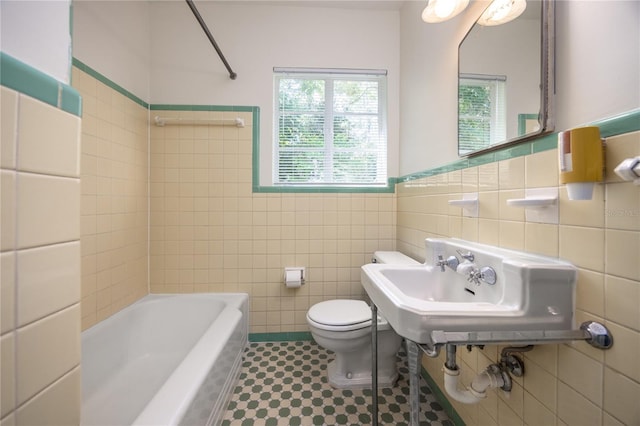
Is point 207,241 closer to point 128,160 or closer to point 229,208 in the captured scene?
point 229,208

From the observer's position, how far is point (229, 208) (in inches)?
76.9

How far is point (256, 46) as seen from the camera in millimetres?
1949

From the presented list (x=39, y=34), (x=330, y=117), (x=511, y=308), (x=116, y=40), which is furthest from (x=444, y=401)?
(x=116, y=40)

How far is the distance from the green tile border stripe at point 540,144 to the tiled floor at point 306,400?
4.14ft

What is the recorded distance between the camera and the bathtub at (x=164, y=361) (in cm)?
92

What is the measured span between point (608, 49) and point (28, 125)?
3.87ft

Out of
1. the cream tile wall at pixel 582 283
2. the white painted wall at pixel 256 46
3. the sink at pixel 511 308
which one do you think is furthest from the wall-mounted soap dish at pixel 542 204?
the white painted wall at pixel 256 46

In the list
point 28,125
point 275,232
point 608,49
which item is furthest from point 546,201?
point 275,232

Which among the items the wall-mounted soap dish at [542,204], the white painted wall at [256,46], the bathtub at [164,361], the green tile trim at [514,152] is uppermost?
the white painted wall at [256,46]

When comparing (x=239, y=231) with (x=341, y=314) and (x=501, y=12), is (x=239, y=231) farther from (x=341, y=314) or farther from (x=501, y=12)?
(x=501, y=12)

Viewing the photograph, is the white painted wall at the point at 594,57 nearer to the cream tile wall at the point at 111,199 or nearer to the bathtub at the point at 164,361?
the bathtub at the point at 164,361

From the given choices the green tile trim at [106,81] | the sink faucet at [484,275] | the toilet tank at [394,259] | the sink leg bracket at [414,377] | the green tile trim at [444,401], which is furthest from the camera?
the toilet tank at [394,259]

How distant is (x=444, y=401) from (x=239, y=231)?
1.68m

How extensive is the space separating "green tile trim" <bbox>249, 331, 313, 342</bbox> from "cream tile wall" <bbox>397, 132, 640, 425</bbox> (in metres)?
1.23
